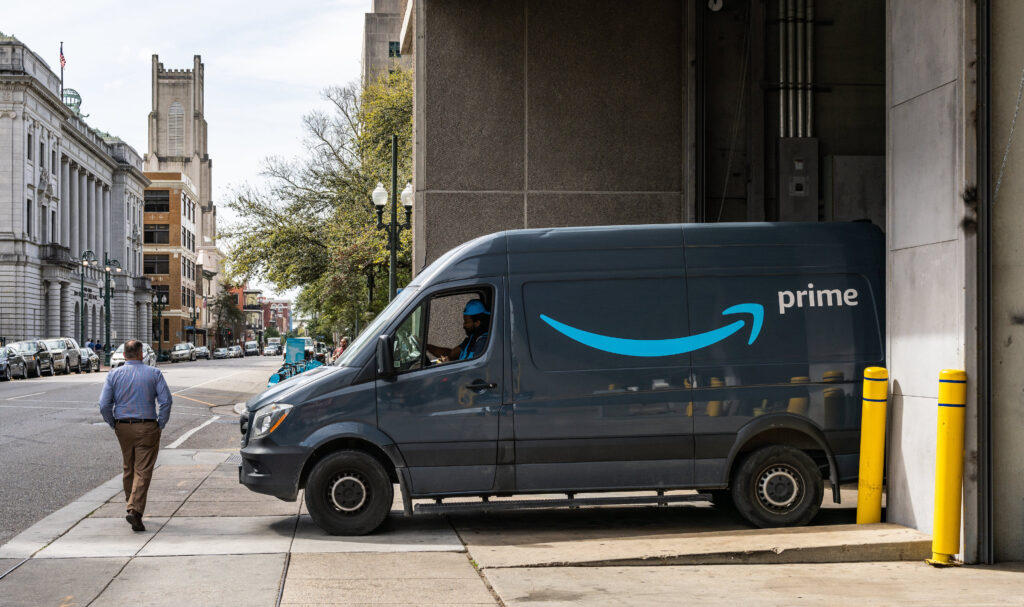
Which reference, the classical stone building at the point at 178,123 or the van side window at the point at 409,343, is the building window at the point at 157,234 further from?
the van side window at the point at 409,343

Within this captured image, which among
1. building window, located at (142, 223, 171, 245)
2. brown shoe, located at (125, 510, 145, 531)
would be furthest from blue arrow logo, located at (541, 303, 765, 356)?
building window, located at (142, 223, 171, 245)

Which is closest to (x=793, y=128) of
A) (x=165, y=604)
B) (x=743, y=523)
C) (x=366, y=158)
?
(x=743, y=523)

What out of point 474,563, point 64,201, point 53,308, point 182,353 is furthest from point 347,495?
point 64,201

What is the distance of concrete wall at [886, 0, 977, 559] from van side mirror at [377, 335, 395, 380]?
4.24 m

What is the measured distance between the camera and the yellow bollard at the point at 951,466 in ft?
25.6

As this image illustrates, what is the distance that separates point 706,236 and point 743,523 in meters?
2.58

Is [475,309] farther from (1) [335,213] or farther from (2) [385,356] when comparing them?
(1) [335,213]

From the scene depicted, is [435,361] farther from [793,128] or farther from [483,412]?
[793,128]

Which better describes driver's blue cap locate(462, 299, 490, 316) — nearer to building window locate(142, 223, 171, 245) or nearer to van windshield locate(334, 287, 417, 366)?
van windshield locate(334, 287, 417, 366)

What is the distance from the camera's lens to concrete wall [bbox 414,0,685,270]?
1563 cm

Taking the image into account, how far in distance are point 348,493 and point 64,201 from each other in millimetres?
83098

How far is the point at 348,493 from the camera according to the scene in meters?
9.03

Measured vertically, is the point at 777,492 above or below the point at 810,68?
below

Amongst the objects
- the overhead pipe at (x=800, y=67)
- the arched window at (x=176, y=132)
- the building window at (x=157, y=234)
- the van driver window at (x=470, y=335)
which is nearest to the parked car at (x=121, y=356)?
the van driver window at (x=470, y=335)
